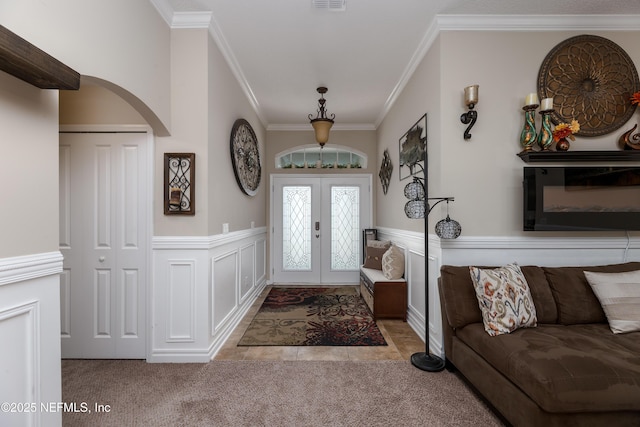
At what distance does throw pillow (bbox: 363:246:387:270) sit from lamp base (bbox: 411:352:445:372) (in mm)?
1559

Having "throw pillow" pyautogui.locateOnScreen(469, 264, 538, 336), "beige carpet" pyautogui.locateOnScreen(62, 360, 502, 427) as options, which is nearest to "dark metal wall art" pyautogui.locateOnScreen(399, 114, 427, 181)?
"throw pillow" pyautogui.locateOnScreen(469, 264, 538, 336)

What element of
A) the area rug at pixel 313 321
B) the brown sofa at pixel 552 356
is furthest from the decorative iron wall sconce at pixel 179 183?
the brown sofa at pixel 552 356

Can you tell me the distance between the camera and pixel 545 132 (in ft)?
7.71

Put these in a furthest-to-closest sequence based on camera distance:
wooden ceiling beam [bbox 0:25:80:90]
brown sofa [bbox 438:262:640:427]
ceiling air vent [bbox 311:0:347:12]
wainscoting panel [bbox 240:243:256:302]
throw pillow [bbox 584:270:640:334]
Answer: wainscoting panel [bbox 240:243:256:302]
ceiling air vent [bbox 311:0:347:12]
throw pillow [bbox 584:270:640:334]
brown sofa [bbox 438:262:640:427]
wooden ceiling beam [bbox 0:25:80:90]

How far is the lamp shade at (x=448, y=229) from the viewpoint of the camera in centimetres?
232

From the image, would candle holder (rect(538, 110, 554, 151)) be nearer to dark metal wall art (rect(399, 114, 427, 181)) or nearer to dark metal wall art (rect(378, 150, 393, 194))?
dark metal wall art (rect(399, 114, 427, 181))

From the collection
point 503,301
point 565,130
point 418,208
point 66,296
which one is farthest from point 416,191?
point 66,296

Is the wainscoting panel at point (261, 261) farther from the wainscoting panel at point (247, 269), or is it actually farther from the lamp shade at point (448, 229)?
the lamp shade at point (448, 229)

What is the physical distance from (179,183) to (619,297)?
131 inches

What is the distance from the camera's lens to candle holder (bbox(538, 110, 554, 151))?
7.70ft

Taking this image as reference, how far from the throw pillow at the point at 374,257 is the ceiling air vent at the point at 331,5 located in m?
2.77

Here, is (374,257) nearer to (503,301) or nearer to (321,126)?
(321,126)

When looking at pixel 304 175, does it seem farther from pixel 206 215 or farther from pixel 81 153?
pixel 81 153

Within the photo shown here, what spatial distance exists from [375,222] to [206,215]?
336cm
